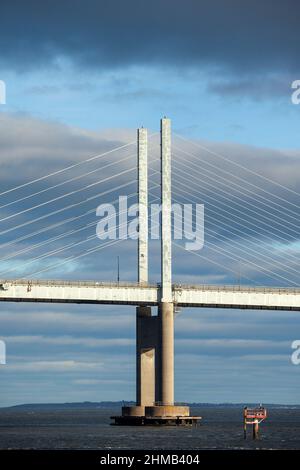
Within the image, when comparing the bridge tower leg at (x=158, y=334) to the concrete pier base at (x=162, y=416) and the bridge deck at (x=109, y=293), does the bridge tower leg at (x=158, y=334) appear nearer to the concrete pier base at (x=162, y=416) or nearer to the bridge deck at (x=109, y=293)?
the concrete pier base at (x=162, y=416)

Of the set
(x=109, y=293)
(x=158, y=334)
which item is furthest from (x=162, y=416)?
(x=109, y=293)

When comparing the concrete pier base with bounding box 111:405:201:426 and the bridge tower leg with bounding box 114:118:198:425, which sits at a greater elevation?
the bridge tower leg with bounding box 114:118:198:425

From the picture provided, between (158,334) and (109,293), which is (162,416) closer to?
(158,334)

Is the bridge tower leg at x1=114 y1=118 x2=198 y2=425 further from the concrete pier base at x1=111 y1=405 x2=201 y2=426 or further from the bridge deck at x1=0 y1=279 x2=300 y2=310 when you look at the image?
the bridge deck at x1=0 y1=279 x2=300 y2=310

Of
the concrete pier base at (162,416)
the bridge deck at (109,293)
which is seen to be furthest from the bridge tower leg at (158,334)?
the bridge deck at (109,293)

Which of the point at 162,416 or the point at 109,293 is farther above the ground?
the point at 109,293

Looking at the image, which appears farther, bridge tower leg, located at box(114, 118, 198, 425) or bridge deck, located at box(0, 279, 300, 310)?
bridge deck, located at box(0, 279, 300, 310)

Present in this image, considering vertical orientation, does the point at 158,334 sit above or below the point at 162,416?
above

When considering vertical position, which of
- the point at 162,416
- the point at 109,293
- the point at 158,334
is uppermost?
the point at 109,293

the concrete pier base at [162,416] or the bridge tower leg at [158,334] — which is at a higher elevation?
the bridge tower leg at [158,334]

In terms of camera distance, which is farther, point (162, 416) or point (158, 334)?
point (158, 334)

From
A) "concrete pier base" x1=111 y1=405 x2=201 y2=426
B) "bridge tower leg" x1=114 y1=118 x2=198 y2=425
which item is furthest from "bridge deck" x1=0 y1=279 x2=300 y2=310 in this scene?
"concrete pier base" x1=111 y1=405 x2=201 y2=426

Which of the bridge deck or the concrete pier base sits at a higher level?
the bridge deck
